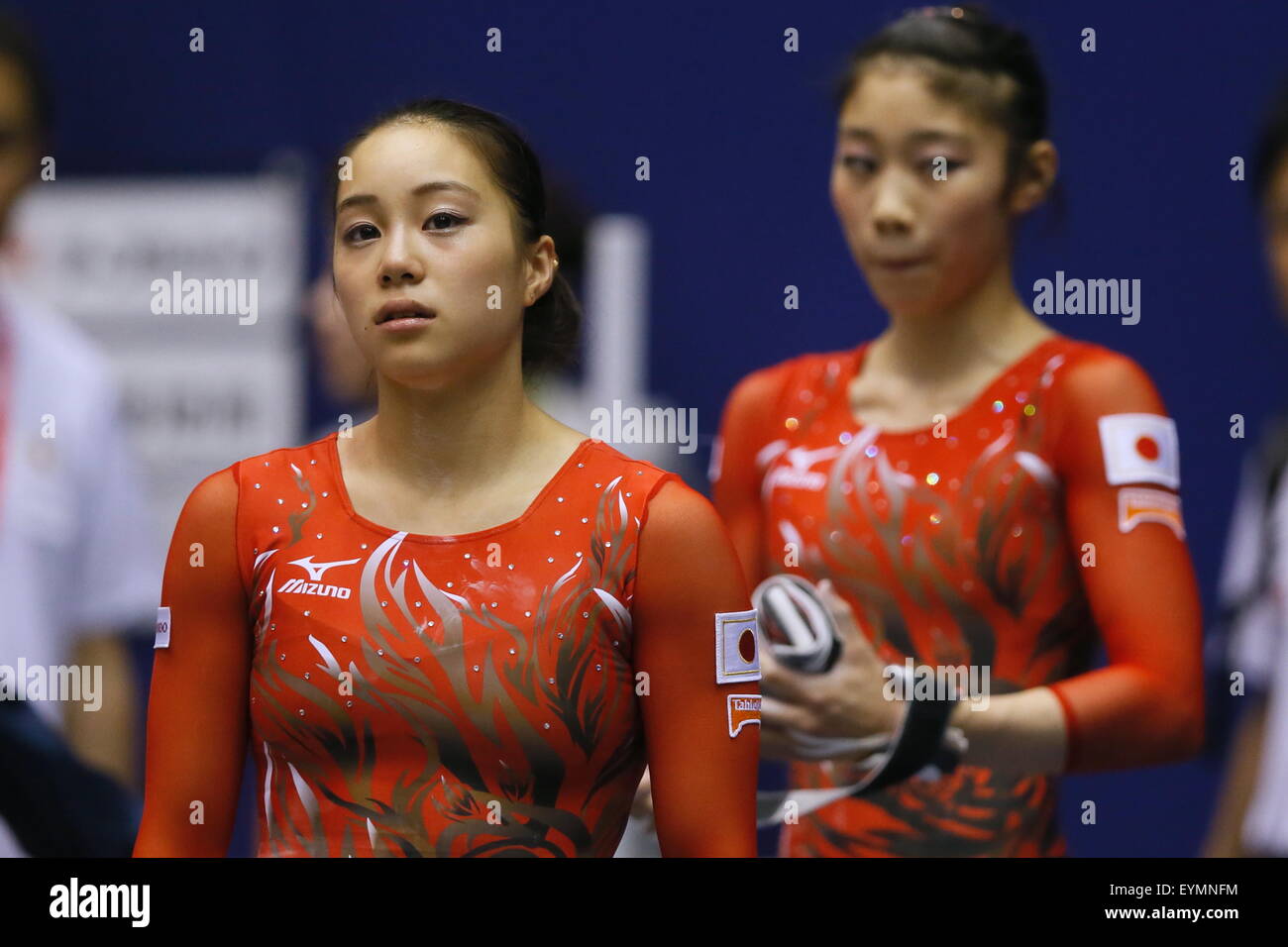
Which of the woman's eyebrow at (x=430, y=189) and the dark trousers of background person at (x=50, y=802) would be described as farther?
the dark trousers of background person at (x=50, y=802)

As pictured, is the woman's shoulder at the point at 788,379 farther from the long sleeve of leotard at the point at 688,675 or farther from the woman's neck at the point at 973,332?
the long sleeve of leotard at the point at 688,675

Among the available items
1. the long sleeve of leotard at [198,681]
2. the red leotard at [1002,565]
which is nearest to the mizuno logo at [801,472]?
the red leotard at [1002,565]

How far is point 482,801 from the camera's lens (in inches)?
73.4

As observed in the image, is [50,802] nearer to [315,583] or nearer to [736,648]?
[315,583]

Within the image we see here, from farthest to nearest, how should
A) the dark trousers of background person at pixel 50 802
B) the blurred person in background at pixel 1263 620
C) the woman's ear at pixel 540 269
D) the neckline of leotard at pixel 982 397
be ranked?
the blurred person in background at pixel 1263 620 → the dark trousers of background person at pixel 50 802 → the neckline of leotard at pixel 982 397 → the woman's ear at pixel 540 269

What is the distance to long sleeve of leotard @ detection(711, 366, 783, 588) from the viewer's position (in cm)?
265

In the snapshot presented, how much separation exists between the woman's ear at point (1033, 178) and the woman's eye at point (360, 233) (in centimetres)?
110

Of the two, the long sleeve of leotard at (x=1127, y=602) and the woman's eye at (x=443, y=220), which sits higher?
the woman's eye at (x=443, y=220)

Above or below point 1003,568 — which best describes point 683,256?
above

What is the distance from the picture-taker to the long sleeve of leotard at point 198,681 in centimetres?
190
